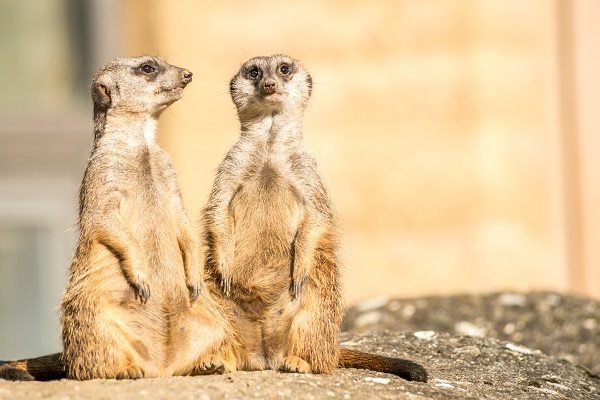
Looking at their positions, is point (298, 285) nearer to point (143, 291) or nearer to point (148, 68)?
point (143, 291)

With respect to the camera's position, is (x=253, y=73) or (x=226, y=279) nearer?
(x=226, y=279)

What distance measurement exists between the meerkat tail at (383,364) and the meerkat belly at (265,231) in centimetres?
42

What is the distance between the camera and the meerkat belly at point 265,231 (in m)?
5.44

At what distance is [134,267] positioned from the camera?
513 centimetres

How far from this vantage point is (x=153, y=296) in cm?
524

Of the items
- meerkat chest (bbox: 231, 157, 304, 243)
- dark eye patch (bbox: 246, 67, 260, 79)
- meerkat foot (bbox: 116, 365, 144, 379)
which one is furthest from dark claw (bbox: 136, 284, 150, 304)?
dark eye patch (bbox: 246, 67, 260, 79)

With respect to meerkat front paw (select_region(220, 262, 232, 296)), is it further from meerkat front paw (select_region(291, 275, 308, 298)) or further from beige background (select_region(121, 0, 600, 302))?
beige background (select_region(121, 0, 600, 302))

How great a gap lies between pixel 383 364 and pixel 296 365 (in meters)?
0.38

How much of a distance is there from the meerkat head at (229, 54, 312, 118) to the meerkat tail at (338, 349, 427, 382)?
118 cm

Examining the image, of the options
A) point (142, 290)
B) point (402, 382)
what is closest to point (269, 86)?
point (142, 290)

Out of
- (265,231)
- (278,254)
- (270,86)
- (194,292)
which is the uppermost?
(270,86)

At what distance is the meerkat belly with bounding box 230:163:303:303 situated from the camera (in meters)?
5.44

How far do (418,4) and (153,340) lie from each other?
5.37 metres

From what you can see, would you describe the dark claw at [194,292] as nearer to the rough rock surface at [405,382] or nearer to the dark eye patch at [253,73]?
the rough rock surface at [405,382]
